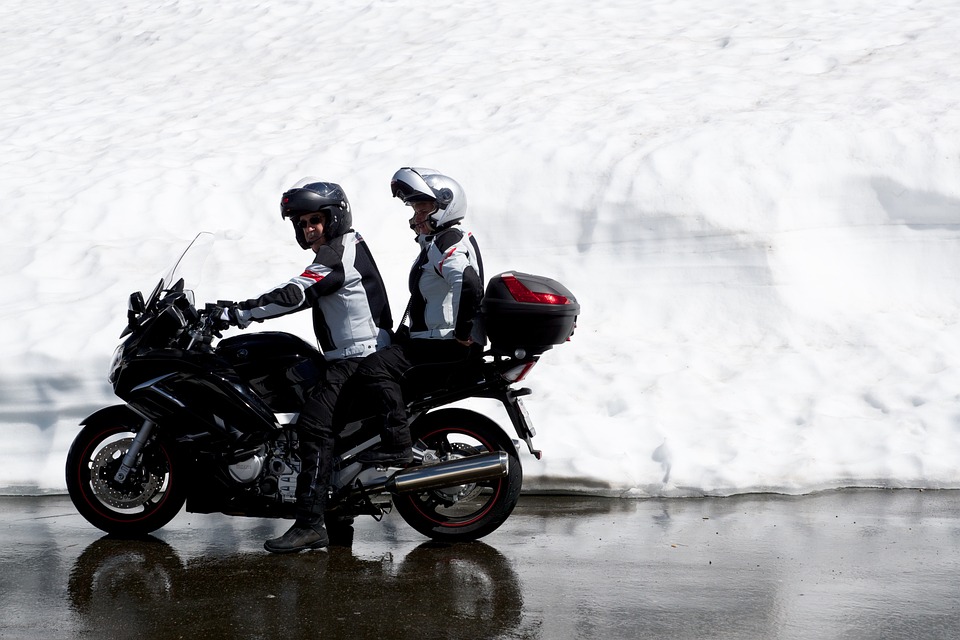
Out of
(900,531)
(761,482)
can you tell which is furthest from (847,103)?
(900,531)

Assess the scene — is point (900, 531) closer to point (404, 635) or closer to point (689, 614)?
point (689, 614)

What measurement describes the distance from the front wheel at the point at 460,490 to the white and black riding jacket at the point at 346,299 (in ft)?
1.90

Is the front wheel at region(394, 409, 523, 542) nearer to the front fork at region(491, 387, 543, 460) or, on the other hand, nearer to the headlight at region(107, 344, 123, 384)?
the front fork at region(491, 387, 543, 460)

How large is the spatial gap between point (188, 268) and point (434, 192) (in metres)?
1.45

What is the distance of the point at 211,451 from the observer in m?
5.68

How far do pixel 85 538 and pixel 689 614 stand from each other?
11.2 ft

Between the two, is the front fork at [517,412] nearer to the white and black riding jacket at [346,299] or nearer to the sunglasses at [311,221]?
the white and black riding jacket at [346,299]

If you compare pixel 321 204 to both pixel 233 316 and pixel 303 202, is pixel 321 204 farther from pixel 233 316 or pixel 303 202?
pixel 233 316

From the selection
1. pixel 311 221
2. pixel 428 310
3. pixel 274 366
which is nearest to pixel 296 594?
pixel 274 366

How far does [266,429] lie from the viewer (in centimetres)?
563

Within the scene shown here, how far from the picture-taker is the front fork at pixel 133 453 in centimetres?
575

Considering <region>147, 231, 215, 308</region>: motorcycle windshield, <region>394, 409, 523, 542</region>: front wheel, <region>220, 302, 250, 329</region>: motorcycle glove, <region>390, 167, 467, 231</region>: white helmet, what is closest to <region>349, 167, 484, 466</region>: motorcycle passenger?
<region>390, 167, 467, 231</region>: white helmet

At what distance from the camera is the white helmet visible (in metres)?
5.61

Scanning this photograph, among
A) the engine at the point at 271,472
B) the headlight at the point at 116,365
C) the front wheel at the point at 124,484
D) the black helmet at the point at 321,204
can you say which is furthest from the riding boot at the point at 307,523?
the black helmet at the point at 321,204
